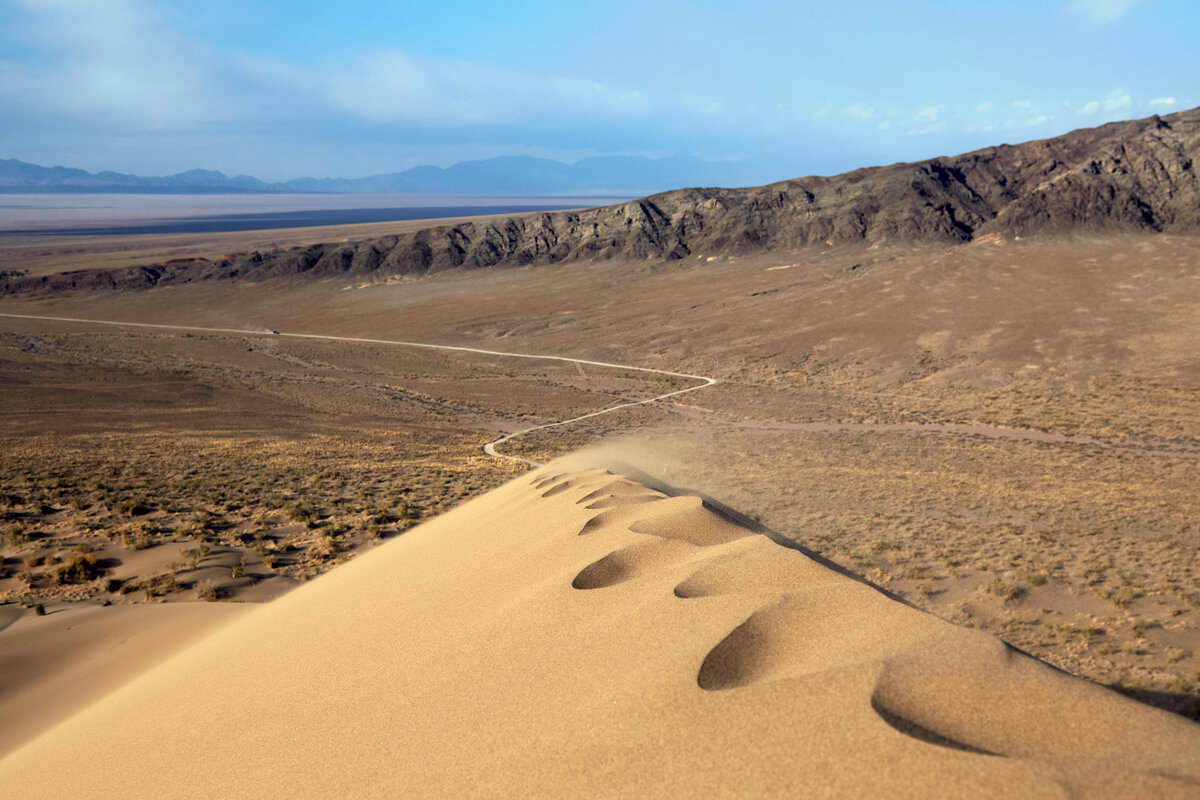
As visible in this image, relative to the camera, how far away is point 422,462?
1909 cm

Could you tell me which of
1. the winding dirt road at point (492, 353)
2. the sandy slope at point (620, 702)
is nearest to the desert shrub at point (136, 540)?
the sandy slope at point (620, 702)

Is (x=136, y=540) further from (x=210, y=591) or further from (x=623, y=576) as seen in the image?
(x=623, y=576)

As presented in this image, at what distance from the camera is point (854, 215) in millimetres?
69625

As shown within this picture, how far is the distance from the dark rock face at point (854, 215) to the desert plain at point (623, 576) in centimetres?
2956

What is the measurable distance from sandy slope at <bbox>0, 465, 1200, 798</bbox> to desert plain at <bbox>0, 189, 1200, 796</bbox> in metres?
0.02

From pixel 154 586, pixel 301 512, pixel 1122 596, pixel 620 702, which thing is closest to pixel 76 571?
pixel 154 586

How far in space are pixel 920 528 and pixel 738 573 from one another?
827 centimetres

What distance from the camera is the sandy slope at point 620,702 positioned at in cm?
291

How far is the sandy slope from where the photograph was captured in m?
2.91

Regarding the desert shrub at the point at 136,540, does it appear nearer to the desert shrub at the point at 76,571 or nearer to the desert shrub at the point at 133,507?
the desert shrub at the point at 76,571

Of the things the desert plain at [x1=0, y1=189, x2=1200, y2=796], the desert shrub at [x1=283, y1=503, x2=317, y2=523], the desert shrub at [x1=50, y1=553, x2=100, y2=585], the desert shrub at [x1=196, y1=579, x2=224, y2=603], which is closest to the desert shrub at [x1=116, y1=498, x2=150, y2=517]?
the desert plain at [x1=0, y1=189, x2=1200, y2=796]

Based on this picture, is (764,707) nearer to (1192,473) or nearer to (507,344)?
(1192,473)

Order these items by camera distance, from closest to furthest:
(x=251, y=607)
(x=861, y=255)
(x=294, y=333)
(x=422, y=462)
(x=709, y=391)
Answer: (x=251, y=607), (x=422, y=462), (x=709, y=391), (x=294, y=333), (x=861, y=255)

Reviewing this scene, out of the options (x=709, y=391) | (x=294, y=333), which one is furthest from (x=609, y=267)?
(x=709, y=391)
